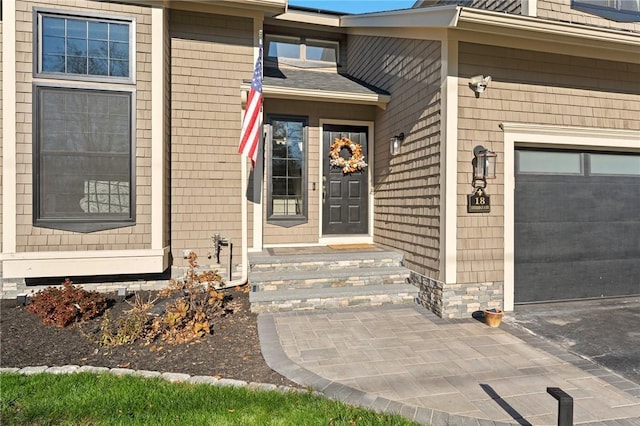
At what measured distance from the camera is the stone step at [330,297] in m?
4.96

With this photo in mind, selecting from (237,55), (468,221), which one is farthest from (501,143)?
(237,55)

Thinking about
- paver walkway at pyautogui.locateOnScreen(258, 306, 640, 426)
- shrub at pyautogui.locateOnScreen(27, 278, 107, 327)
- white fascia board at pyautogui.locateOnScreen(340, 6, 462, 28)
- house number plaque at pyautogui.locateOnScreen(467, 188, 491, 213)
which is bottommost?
paver walkway at pyautogui.locateOnScreen(258, 306, 640, 426)

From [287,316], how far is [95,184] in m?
3.33

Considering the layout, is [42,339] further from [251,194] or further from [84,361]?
[251,194]

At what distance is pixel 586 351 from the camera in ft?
12.5

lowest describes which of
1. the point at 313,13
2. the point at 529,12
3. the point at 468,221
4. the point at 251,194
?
the point at 468,221

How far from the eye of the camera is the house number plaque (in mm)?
4840

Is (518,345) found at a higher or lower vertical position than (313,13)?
lower

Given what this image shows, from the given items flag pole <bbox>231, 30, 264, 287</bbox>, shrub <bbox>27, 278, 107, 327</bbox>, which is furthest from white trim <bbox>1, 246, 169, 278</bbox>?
flag pole <bbox>231, 30, 264, 287</bbox>

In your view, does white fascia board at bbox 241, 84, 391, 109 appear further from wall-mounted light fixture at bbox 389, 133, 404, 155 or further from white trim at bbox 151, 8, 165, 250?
white trim at bbox 151, 8, 165, 250

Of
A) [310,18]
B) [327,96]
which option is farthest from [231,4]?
[310,18]

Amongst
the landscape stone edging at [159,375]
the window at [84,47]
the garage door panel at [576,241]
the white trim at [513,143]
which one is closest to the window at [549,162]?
the white trim at [513,143]

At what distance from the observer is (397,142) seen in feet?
20.0

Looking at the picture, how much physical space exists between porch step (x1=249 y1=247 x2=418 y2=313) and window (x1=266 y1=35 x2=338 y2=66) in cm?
443
